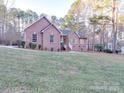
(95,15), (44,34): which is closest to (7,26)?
(44,34)

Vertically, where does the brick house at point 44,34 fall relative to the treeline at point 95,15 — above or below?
below

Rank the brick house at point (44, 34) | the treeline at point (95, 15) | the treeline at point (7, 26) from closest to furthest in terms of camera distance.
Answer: the brick house at point (44, 34), the treeline at point (95, 15), the treeline at point (7, 26)

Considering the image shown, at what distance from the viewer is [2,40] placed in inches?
1463

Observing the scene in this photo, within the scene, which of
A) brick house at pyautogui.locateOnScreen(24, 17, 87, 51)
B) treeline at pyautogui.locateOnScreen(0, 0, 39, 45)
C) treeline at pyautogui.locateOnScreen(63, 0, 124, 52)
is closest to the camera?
brick house at pyautogui.locateOnScreen(24, 17, 87, 51)

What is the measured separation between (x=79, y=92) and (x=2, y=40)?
33.6 metres

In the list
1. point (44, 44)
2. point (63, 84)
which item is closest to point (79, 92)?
point (63, 84)

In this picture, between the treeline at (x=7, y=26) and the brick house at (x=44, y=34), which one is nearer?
the brick house at (x=44, y=34)

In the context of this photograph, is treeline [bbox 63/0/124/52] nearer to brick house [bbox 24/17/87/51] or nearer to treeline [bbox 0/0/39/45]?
brick house [bbox 24/17/87/51]

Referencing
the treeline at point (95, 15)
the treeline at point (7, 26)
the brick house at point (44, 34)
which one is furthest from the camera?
the treeline at point (7, 26)

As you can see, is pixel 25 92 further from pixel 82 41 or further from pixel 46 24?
pixel 82 41

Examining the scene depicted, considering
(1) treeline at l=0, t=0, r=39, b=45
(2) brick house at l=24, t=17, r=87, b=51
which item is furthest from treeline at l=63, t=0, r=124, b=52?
(1) treeline at l=0, t=0, r=39, b=45

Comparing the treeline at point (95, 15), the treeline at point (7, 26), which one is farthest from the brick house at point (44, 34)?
the treeline at point (7, 26)

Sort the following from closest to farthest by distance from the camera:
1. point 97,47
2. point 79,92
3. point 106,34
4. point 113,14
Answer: point 79,92 < point 113,14 < point 97,47 < point 106,34

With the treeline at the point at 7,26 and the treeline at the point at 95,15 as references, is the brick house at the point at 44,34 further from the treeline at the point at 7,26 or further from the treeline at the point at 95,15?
the treeline at the point at 7,26
